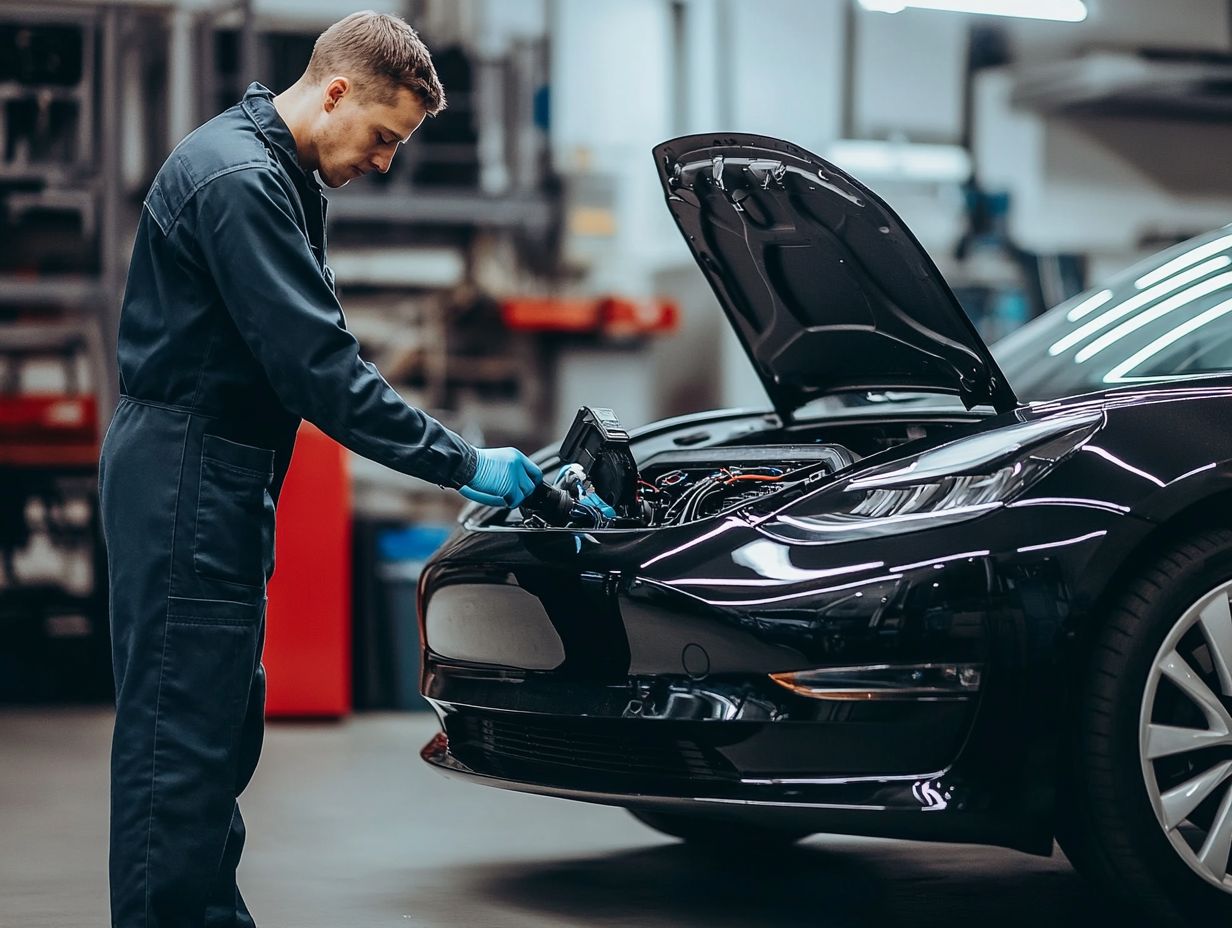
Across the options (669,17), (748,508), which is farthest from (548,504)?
(669,17)

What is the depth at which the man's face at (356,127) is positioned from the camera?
259cm

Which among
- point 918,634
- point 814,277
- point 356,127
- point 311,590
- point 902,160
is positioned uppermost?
point 902,160

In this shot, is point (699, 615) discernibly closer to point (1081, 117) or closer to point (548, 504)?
point (548, 504)

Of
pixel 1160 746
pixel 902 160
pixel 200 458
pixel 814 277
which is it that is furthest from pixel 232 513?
pixel 902 160

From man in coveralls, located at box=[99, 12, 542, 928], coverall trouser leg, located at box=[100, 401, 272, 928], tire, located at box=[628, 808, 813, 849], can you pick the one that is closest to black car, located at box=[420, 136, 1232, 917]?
man in coveralls, located at box=[99, 12, 542, 928]

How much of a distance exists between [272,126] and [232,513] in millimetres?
618

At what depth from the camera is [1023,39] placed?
36.8 ft

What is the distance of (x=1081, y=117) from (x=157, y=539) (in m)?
9.98

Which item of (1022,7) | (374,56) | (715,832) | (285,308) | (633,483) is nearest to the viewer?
(285,308)

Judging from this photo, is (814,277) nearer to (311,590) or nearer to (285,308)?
(285,308)

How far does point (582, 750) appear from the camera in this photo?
2.94 m

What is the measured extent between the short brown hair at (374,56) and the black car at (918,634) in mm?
763

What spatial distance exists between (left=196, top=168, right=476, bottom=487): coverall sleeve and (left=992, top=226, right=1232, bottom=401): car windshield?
1.61 meters

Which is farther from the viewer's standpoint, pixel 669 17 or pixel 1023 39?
pixel 1023 39
